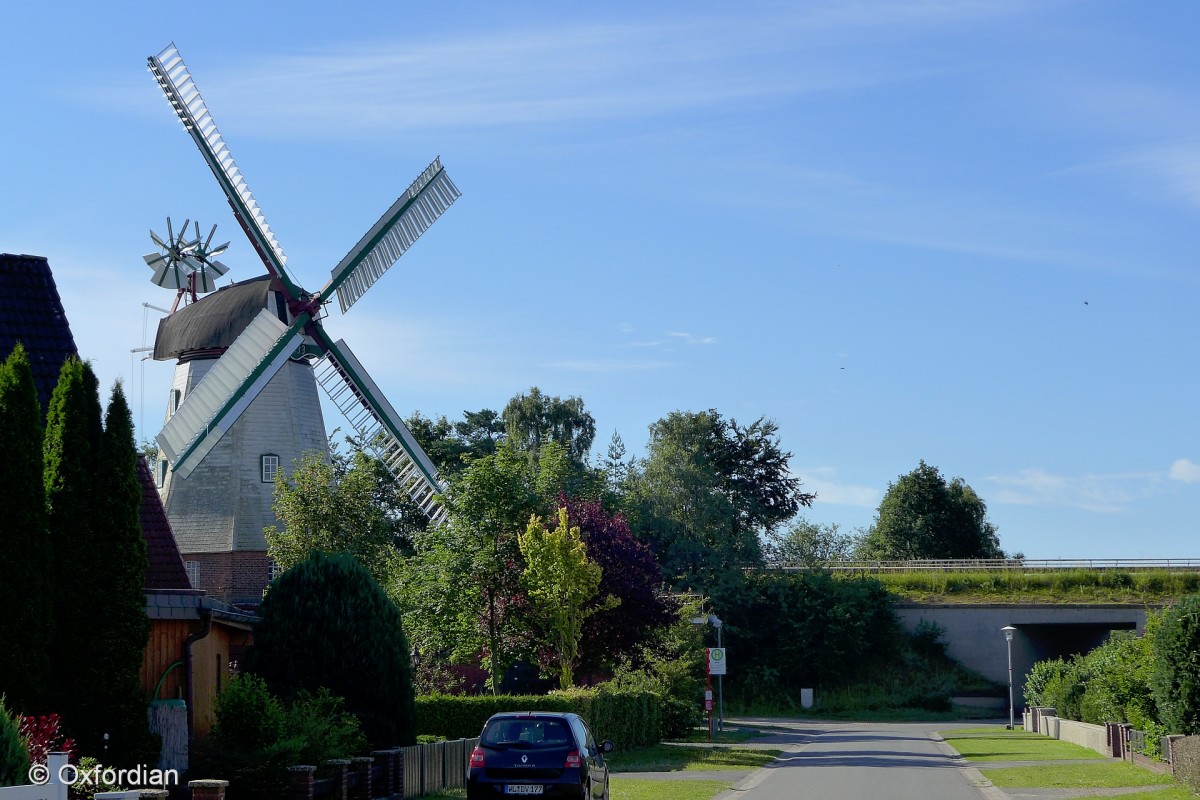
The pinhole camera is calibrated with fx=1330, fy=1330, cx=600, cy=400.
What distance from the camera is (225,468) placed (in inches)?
1769

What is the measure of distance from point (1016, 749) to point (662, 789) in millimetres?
15423

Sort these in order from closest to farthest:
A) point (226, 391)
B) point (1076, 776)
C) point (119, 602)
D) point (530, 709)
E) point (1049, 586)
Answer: point (119, 602) < point (1076, 776) < point (530, 709) < point (226, 391) < point (1049, 586)

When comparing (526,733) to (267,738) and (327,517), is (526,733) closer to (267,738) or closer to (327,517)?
(267,738)

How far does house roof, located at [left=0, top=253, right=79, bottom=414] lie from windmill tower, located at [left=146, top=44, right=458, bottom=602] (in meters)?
16.9

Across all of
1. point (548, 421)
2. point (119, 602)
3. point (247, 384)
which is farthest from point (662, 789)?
point (548, 421)

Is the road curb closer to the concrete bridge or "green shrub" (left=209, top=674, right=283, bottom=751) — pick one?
"green shrub" (left=209, top=674, right=283, bottom=751)

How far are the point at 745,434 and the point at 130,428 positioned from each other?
74250 mm

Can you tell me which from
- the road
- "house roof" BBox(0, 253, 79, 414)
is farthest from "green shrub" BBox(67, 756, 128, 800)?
the road

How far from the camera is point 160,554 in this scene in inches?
845

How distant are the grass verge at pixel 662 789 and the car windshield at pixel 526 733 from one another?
4.59m

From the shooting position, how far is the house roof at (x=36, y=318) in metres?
20.3

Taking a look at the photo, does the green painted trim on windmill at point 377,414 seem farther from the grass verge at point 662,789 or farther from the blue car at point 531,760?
the blue car at point 531,760

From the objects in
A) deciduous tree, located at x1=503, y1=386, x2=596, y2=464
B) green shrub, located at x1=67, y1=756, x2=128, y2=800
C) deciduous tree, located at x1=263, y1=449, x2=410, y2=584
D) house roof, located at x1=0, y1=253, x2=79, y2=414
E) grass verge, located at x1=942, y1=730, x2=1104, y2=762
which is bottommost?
grass verge, located at x1=942, y1=730, x2=1104, y2=762

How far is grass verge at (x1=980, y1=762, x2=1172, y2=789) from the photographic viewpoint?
23922 mm
